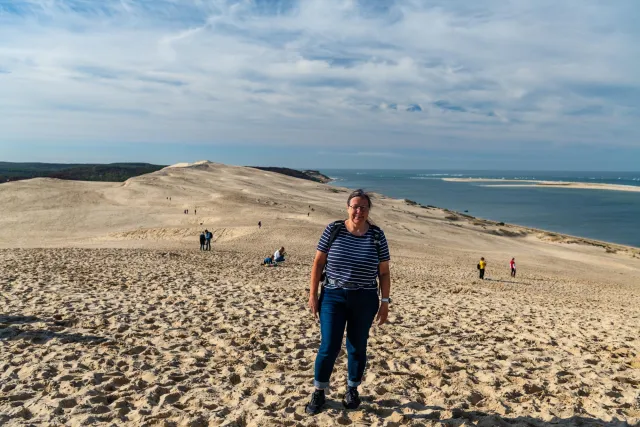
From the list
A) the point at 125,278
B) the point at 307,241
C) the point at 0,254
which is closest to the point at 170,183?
the point at 307,241

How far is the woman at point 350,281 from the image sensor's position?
4348mm

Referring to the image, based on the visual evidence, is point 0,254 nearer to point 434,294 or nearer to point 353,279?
point 434,294

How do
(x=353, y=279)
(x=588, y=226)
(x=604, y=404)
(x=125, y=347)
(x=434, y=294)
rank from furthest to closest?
(x=588, y=226)
(x=434, y=294)
(x=125, y=347)
(x=604, y=404)
(x=353, y=279)

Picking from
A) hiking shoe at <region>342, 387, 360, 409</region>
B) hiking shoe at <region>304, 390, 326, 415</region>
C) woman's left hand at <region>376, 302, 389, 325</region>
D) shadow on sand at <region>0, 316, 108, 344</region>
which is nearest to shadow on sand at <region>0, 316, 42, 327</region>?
shadow on sand at <region>0, 316, 108, 344</region>

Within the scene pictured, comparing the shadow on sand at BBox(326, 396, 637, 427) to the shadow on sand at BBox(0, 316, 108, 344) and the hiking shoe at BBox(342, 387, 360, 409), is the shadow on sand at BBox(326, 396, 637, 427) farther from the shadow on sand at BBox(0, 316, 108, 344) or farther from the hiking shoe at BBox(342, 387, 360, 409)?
the shadow on sand at BBox(0, 316, 108, 344)

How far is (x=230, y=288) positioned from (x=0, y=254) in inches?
383

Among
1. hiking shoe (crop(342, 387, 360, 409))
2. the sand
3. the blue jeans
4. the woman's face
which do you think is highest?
the woman's face

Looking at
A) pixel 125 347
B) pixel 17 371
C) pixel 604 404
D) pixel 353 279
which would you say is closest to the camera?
pixel 353 279

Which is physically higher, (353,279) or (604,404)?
(353,279)

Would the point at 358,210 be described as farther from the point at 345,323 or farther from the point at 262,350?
the point at 262,350

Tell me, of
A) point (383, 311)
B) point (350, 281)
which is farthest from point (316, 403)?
point (350, 281)

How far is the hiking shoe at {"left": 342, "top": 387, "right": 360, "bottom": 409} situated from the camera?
15.3ft

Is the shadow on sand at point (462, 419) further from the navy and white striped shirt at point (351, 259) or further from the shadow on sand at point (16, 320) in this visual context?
the shadow on sand at point (16, 320)

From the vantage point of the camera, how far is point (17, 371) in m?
5.34
